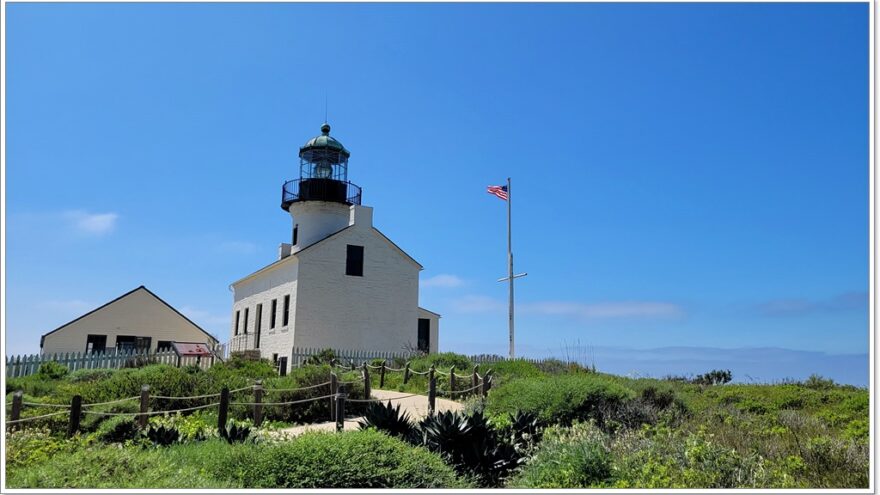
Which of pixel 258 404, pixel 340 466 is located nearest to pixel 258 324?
pixel 258 404

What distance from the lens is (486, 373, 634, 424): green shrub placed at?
1096cm

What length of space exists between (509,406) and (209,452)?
564 cm

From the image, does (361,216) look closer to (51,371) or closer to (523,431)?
(51,371)

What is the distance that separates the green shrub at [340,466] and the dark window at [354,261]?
20449 millimetres

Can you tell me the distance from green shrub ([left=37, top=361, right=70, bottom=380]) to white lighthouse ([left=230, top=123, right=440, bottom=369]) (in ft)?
24.0

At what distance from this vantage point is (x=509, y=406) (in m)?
11.7

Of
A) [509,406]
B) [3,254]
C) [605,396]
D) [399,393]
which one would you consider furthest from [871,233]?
[399,393]

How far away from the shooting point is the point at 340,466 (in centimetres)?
645

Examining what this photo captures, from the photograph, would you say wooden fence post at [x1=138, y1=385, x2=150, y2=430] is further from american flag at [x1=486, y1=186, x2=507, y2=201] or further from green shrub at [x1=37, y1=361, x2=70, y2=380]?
american flag at [x1=486, y1=186, x2=507, y2=201]

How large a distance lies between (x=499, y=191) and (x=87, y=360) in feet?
53.6

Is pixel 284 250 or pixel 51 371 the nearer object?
pixel 51 371

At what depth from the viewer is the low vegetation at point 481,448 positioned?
6.41m

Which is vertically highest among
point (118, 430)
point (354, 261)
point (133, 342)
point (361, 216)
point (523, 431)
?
point (361, 216)

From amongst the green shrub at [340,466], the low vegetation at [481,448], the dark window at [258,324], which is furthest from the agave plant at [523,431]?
the dark window at [258,324]
